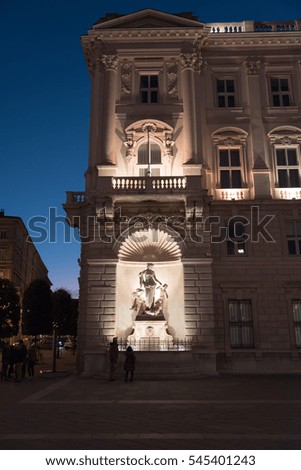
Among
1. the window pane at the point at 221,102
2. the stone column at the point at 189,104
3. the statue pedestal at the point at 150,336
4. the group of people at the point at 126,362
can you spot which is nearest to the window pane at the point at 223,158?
the stone column at the point at 189,104

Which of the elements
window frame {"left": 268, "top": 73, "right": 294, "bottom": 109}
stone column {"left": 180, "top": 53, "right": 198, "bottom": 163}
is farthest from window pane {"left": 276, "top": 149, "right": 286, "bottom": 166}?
stone column {"left": 180, "top": 53, "right": 198, "bottom": 163}

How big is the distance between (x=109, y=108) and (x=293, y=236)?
14228mm

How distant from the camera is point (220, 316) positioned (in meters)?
24.2

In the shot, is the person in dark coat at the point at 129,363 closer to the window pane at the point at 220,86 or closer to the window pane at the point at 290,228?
the window pane at the point at 290,228

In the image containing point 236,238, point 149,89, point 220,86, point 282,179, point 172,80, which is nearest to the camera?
point 236,238

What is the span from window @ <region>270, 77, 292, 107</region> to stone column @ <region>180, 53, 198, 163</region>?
567 centimetres

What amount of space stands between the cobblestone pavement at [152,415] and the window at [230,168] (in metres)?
12.6

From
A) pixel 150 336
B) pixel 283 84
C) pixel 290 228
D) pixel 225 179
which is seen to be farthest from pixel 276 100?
pixel 150 336

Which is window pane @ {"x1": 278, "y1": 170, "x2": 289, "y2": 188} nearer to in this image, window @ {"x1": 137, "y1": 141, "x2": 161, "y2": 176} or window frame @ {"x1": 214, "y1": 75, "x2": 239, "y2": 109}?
window frame @ {"x1": 214, "y1": 75, "x2": 239, "y2": 109}

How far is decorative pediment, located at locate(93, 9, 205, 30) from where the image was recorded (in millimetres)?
28203

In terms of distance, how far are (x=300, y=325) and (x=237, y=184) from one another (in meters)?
9.46

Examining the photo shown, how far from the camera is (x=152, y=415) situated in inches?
461

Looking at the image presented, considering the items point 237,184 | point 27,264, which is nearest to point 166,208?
point 237,184

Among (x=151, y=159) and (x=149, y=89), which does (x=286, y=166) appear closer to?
(x=151, y=159)
